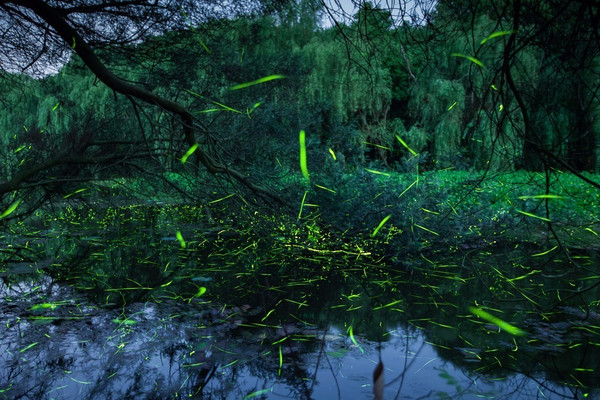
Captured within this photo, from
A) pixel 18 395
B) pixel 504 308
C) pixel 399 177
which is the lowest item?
pixel 504 308

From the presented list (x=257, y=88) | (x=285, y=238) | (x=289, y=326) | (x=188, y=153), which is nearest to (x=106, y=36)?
(x=188, y=153)

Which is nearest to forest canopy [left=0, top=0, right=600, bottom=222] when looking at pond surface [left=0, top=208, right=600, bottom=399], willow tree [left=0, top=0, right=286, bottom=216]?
willow tree [left=0, top=0, right=286, bottom=216]

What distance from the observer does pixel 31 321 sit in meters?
4.59

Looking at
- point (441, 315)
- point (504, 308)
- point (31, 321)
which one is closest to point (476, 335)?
point (441, 315)

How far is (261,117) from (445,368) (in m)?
8.22

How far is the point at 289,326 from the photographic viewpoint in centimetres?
452

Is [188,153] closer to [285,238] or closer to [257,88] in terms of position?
[285,238]

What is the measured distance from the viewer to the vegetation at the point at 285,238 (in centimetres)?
308

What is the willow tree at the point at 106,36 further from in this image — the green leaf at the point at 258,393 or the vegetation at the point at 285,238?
the green leaf at the point at 258,393

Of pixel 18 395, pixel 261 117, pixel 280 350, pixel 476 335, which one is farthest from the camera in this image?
pixel 261 117

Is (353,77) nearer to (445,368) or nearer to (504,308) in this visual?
(504,308)

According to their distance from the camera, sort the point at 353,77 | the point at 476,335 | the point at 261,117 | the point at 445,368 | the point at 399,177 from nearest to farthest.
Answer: the point at 445,368 < the point at 476,335 < the point at 399,177 < the point at 261,117 < the point at 353,77

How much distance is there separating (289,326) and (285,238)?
4160mm

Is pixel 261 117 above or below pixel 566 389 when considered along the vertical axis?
above
